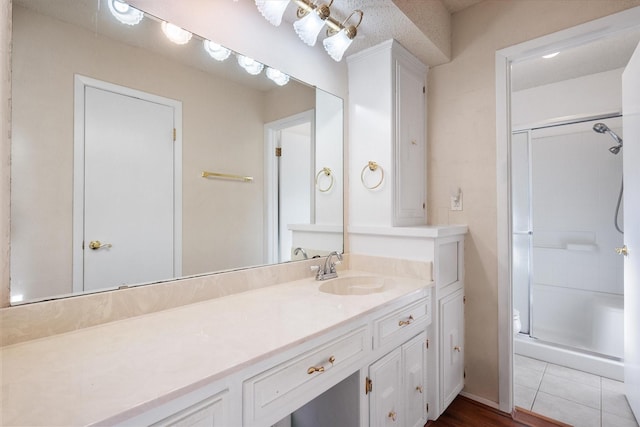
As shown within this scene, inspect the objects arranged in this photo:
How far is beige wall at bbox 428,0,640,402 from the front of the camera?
181 cm

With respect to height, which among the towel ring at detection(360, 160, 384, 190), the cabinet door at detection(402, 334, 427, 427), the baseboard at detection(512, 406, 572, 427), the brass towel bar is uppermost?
the towel ring at detection(360, 160, 384, 190)

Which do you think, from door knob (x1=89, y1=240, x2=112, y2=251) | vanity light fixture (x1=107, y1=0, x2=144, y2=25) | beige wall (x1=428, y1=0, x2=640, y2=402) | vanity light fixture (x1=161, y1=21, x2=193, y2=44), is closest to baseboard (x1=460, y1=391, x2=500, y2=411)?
beige wall (x1=428, y1=0, x2=640, y2=402)

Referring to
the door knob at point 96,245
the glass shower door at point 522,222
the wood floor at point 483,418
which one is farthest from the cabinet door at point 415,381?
the glass shower door at point 522,222

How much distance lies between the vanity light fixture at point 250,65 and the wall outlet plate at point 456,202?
1433mm

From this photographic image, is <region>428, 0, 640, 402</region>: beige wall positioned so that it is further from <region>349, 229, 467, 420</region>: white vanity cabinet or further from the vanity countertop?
the vanity countertop

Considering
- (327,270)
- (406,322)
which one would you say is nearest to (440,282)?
(406,322)

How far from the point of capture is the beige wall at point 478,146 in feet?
5.92

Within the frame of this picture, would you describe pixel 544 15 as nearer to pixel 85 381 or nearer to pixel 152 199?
pixel 152 199

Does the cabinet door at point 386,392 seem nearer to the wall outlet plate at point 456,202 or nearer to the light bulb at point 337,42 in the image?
the wall outlet plate at point 456,202

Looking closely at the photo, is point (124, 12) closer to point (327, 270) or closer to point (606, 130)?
point (327, 270)

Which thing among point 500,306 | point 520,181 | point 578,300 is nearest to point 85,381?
point 500,306

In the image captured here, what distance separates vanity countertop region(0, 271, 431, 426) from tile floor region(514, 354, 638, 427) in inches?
59.0

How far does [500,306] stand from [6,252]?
2.23 m

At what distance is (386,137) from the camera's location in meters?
1.80
